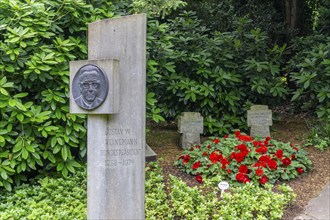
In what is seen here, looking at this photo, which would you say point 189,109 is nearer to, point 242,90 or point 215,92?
point 215,92

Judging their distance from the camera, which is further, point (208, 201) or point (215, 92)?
point (215, 92)

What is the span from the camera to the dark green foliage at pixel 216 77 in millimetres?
6504

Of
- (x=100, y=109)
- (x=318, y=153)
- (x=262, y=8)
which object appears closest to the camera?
(x=100, y=109)

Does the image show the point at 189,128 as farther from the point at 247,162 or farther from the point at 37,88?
the point at 37,88

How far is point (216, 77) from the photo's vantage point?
21.6 ft

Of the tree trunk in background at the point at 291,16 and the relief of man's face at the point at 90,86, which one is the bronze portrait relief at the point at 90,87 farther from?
the tree trunk in background at the point at 291,16

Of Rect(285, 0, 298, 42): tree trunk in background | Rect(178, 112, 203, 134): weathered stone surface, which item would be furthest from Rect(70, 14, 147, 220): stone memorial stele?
Rect(285, 0, 298, 42): tree trunk in background

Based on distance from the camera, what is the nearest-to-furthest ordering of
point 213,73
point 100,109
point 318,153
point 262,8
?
point 100,109, point 318,153, point 213,73, point 262,8

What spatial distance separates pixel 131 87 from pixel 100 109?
12.5 inches

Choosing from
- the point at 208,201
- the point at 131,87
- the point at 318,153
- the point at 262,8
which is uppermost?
the point at 262,8

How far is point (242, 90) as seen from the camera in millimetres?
7027

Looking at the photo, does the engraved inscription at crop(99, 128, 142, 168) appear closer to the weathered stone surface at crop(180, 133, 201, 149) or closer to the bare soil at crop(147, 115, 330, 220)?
the bare soil at crop(147, 115, 330, 220)

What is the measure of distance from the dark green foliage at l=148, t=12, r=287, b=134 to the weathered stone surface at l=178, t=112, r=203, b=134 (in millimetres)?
453

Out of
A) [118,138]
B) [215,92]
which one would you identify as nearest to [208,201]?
[118,138]
